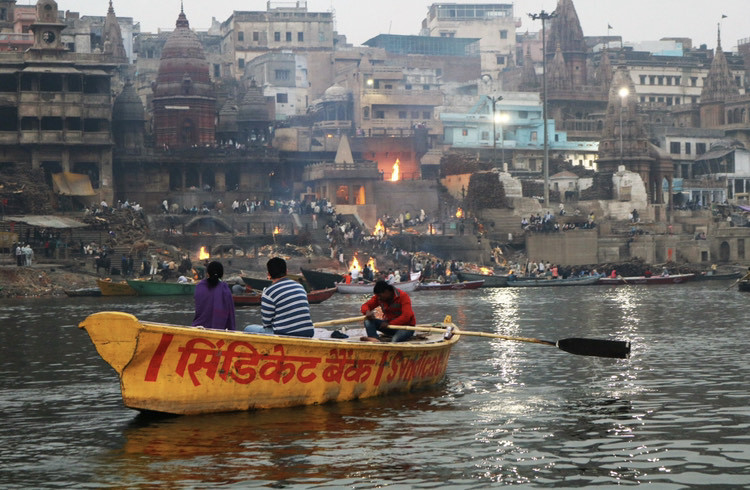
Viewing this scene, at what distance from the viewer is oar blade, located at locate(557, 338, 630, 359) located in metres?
18.3

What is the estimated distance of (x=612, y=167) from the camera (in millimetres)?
85000

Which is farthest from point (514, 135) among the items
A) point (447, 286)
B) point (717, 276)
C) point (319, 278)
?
point (319, 278)

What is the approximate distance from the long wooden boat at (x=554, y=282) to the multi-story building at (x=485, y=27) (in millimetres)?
65996

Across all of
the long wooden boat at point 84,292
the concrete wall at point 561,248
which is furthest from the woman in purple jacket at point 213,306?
the concrete wall at point 561,248

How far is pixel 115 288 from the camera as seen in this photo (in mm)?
48812

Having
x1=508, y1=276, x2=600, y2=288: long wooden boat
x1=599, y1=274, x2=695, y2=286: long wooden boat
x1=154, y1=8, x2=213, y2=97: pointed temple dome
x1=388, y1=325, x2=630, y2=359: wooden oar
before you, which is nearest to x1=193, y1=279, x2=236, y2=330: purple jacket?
x1=388, y1=325, x2=630, y2=359: wooden oar

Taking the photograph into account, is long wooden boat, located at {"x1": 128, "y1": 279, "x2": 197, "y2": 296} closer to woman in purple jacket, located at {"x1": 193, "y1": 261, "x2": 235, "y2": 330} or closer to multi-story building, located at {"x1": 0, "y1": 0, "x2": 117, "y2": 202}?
multi-story building, located at {"x1": 0, "y1": 0, "x2": 117, "y2": 202}

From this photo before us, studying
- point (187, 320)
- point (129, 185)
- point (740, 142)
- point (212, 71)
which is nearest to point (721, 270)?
point (740, 142)

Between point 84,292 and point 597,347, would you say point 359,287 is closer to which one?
point 84,292

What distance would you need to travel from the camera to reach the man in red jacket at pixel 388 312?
17.7 metres

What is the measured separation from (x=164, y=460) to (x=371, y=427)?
303 cm

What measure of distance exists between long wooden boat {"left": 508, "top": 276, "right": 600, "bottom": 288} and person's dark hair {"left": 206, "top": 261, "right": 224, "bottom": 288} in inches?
1739

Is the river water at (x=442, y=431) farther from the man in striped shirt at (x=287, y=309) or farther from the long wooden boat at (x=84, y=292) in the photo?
the long wooden boat at (x=84, y=292)

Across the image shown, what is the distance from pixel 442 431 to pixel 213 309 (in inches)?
140
